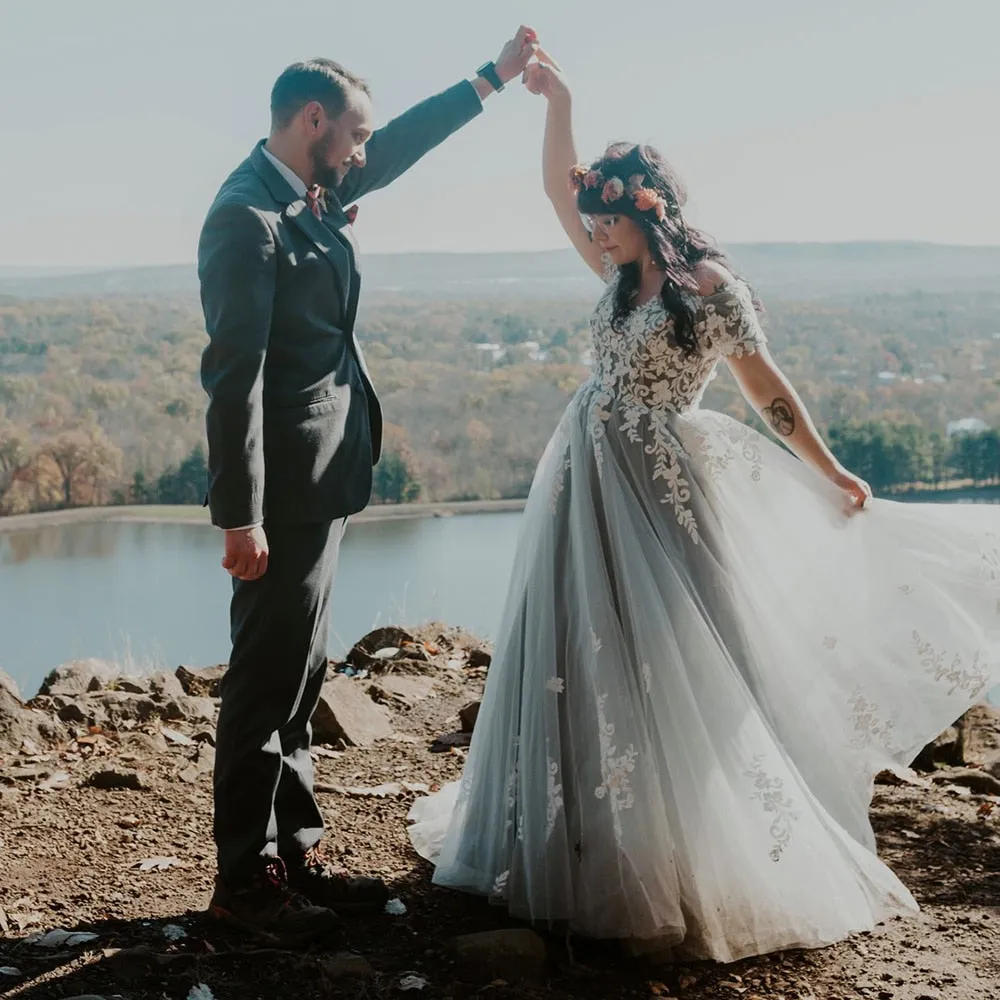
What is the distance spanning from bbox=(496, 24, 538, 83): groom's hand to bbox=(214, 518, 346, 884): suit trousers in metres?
1.43

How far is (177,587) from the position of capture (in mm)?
12352

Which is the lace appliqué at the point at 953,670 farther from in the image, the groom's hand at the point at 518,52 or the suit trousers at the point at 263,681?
the groom's hand at the point at 518,52

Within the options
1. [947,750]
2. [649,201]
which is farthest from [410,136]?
[947,750]

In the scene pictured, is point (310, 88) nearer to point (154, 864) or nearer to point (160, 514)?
point (154, 864)

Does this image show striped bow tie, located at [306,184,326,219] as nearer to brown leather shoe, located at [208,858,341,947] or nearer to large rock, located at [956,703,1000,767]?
brown leather shoe, located at [208,858,341,947]

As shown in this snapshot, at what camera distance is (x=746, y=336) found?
2842mm

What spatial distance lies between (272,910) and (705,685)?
1074 millimetres

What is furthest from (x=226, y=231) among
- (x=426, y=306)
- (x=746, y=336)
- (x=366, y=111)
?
(x=426, y=306)

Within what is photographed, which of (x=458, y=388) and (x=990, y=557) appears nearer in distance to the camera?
(x=990, y=557)

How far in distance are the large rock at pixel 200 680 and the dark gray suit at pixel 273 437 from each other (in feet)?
7.49

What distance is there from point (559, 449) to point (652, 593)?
45cm

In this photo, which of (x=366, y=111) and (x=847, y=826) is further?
(x=847, y=826)

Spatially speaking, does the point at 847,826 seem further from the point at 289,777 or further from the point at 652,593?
the point at 289,777

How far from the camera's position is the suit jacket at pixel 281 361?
100 inches
